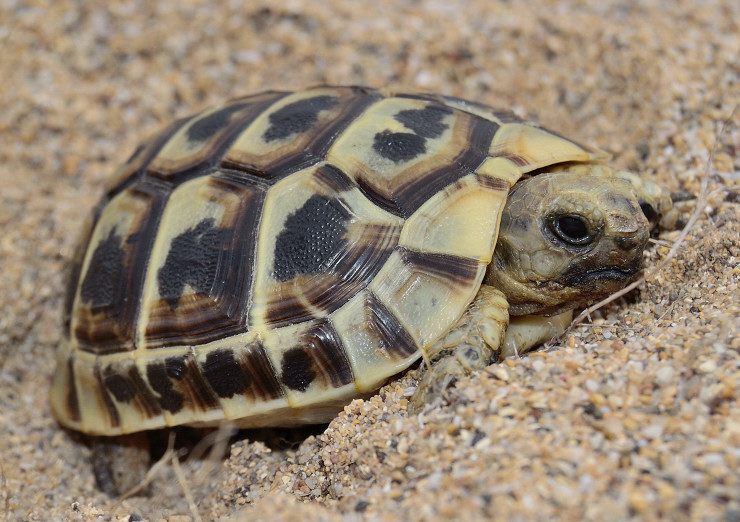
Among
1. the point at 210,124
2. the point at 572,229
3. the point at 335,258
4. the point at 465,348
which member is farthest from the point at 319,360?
the point at 210,124

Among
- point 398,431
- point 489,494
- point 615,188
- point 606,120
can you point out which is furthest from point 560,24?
point 489,494

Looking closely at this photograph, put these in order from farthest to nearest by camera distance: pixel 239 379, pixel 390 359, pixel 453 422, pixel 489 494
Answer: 1. pixel 239 379
2. pixel 390 359
3. pixel 453 422
4. pixel 489 494

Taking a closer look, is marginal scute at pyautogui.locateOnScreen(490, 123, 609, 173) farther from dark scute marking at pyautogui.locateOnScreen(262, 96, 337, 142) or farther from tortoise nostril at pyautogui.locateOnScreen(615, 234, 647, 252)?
dark scute marking at pyautogui.locateOnScreen(262, 96, 337, 142)

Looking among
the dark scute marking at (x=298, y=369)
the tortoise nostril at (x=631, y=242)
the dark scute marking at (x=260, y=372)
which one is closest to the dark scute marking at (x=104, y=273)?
the dark scute marking at (x=260, y=372)

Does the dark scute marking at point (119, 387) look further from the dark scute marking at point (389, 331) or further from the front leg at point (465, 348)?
the front leg at point (465, 348)

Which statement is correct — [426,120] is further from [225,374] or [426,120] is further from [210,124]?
[225,374]

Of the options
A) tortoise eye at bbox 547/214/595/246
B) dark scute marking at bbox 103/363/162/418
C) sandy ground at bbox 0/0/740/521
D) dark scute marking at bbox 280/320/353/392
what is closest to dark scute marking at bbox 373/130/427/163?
tortoise eye at bbox 547/214/595/246

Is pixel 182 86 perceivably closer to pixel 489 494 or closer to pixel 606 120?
pixel 606 120
